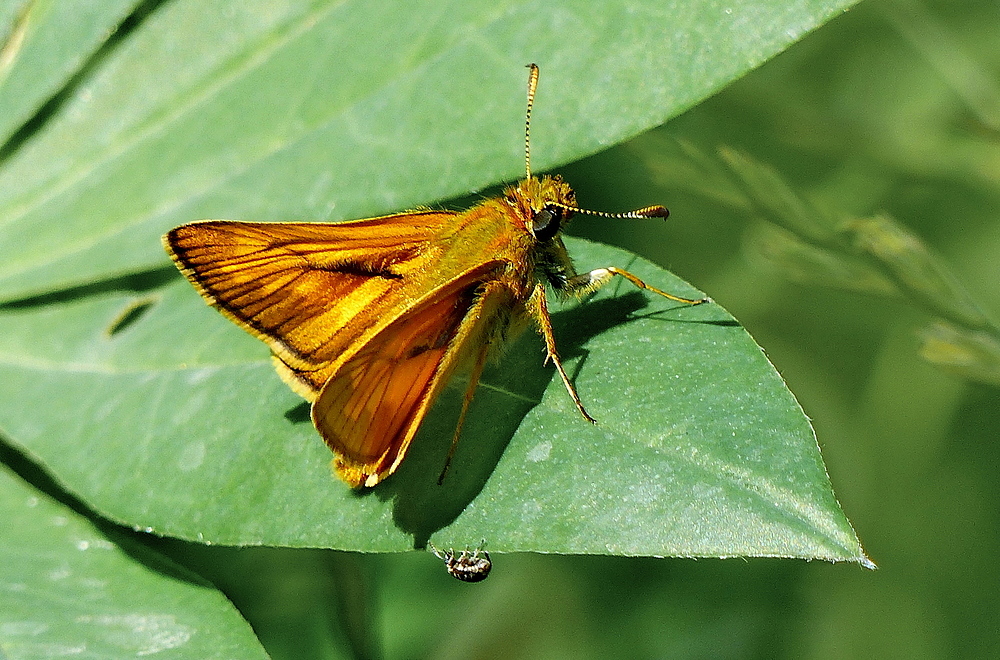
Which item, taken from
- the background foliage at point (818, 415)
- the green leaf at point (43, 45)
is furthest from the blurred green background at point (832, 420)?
the green leaf at point (43, 45)

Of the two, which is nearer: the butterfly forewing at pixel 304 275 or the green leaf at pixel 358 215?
the green leaf at pixel 358 215

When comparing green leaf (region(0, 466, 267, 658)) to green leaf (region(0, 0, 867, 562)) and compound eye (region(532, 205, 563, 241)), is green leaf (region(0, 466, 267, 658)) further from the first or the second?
compound eye (region(532, 205, 563, 241))

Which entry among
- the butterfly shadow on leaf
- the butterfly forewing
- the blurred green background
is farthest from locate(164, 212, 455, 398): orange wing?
the blurred green background

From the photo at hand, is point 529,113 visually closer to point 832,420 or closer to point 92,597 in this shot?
point 92,597

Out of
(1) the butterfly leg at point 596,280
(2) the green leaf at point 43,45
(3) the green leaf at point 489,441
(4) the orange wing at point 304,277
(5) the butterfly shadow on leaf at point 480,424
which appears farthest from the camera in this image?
(2) the green leaf at point 43,45

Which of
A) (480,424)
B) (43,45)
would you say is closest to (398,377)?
(480,424)

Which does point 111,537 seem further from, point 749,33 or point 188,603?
point 749,33

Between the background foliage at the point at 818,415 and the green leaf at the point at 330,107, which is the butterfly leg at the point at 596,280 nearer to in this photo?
the green leaf at the point at 330,107

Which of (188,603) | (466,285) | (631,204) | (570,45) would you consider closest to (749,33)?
(570,45)
